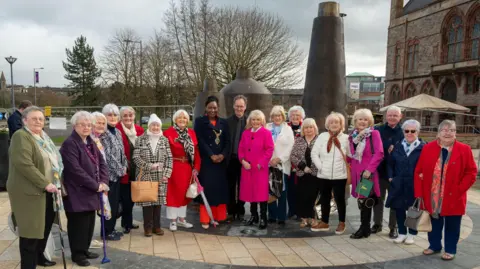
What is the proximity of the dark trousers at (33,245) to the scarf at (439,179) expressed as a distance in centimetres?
425

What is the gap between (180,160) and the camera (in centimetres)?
508

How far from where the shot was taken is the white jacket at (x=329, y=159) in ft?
16.3

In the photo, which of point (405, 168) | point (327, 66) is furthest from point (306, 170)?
point (327, 66)

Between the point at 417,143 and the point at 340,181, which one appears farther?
the point at 340,181

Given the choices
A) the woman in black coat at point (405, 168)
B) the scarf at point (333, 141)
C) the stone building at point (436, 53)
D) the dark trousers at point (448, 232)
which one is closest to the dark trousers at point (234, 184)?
the scarf at point (333, 141)

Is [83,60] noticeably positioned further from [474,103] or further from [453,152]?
[453,152]

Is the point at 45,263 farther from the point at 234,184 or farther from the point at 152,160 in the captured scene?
the point at 234,184

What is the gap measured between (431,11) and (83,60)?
3736 centimetres

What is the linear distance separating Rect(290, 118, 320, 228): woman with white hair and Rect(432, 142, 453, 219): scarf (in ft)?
4.99

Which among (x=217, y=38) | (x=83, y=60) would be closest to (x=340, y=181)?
(x=217, y=38)

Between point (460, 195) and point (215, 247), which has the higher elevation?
point (460, 195)

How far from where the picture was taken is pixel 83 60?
42.9 meters

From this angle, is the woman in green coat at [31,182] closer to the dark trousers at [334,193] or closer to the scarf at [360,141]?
the dark trousers at [334,193]

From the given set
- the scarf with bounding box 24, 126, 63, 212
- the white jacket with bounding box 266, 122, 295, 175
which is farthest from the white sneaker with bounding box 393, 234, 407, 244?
the scarf with bounding box 24, 126, 63, 212
